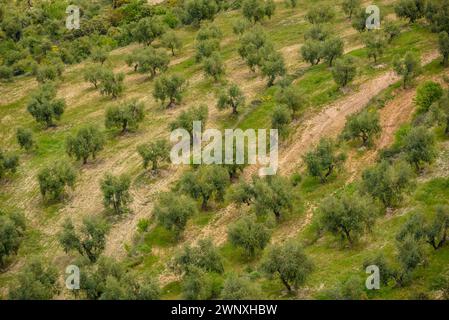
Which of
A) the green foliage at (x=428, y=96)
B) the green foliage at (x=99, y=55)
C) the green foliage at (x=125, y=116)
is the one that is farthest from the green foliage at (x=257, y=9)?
the green foliage at (x=428, y=96)

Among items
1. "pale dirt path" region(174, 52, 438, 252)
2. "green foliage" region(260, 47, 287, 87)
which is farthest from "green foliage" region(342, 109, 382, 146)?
"green foliage" region(260, 47, 287, 87)

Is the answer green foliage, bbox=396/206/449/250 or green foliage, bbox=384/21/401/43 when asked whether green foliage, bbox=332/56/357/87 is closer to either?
green foliage, bbox=384/21/401/43

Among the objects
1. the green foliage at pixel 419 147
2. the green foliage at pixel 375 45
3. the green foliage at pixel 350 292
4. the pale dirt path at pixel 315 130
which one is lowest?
the pale dirt path at pixel 315 130

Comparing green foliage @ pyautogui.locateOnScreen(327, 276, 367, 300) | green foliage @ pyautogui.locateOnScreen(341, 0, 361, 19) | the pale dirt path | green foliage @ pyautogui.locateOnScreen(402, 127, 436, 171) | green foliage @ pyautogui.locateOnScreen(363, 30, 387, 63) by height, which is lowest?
the pale dirt path

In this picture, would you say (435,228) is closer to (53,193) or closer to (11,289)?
(11,289)

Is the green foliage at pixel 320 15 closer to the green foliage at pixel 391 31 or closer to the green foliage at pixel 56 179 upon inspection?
the green foliage at pixel 391 31

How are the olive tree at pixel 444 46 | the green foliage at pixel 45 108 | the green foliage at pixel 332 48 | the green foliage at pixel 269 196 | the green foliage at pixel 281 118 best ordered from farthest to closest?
the green foliage at pixel 332 48, the green foliage at pixel 45 108, the olive tree at pixel 444 46, the green foliage at pixel 281 118, the green foliage at pixel 269 196

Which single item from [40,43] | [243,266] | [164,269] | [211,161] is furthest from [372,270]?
[40,43]
